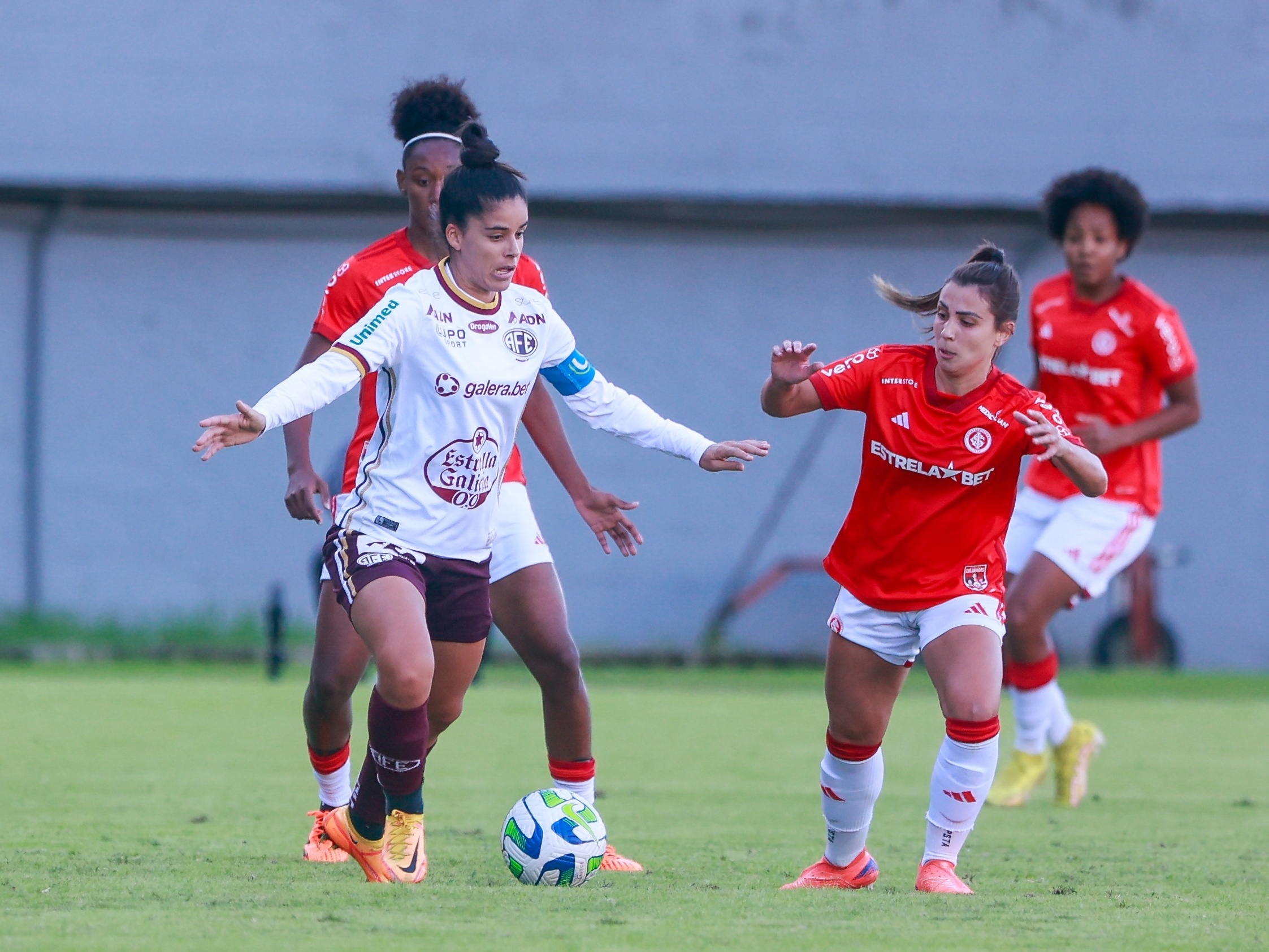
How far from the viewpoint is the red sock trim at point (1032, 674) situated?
790 centimetres

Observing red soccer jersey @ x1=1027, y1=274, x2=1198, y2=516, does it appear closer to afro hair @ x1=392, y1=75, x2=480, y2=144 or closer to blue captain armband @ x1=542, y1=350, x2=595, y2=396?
afro hair @ x1=392, y1=75, x2=480, y2=144

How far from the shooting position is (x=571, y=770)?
5812mm

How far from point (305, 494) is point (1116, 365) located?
4.12m

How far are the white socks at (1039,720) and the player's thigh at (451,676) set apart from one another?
3.42 meters

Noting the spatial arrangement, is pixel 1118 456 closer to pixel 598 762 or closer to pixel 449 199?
pixel 598 762

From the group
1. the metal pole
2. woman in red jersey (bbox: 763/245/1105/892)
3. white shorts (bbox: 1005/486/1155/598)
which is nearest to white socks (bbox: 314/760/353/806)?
woman in red jersey (bbox: 763/245/1105/892)

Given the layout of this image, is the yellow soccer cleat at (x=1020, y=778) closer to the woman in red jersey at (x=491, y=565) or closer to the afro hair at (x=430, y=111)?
the woman in red jersey at (x=491, y=565)

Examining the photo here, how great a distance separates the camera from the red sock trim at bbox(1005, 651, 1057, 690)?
25.9 feet

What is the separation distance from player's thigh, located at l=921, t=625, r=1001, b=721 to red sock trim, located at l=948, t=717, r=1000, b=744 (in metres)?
0.01

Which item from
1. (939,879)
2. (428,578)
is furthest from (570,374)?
(939,879)

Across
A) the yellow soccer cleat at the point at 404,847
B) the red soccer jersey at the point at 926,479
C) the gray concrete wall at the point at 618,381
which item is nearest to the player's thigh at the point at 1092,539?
the red soccer jersey at the point at 926,479

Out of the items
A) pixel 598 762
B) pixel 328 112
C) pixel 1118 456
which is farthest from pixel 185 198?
pixel 1118 456

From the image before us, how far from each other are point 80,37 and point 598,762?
33.4 ft

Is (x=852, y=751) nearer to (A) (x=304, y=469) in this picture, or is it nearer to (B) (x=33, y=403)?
(A) (x=304, y=469)
